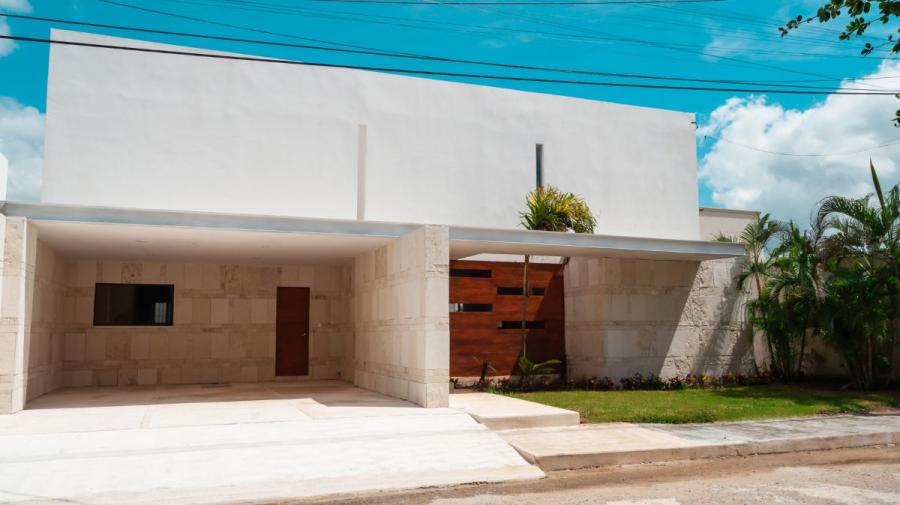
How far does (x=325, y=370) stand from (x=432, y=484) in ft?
34.4

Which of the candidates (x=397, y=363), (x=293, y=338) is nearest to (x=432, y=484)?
(x=397, y=363)

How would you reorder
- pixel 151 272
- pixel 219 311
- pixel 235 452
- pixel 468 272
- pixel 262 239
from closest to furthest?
pixel 235 452, pixel 262 239, pixel 151 272, pixel 219 311, pixel 468 272

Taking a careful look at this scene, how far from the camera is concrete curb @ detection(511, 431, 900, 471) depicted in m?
9.30

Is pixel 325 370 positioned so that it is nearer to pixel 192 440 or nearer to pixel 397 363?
pixel 397 363

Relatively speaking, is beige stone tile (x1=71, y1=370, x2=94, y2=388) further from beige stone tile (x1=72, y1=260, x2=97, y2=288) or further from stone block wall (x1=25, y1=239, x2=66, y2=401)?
beige stone tile (x1=72, y1=260, x2=97, y2=288)

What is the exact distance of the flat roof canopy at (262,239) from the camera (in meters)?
11.7

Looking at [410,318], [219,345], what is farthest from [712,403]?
[219,345]

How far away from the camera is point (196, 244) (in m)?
14.3

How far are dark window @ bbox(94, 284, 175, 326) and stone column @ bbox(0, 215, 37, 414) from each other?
545 centimetres

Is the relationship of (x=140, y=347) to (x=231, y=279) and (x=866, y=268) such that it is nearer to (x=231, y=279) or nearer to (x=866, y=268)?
(x=231, y=279)

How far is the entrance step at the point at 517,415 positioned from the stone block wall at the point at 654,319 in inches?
183

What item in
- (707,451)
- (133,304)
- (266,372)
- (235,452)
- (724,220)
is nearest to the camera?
(235,452)

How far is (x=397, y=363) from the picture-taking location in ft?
45.8

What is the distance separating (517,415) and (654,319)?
7.30 metres
